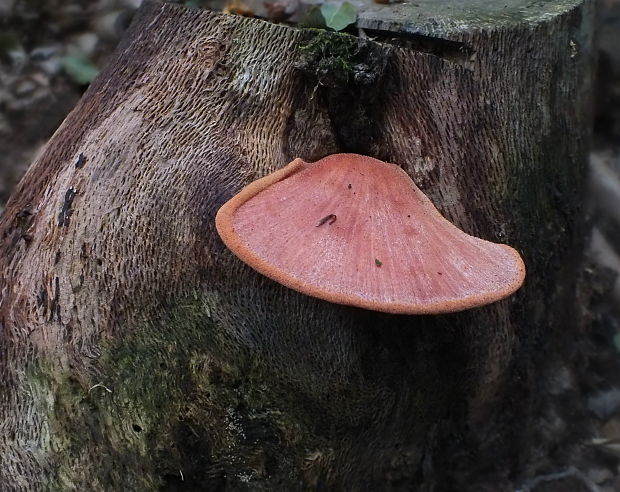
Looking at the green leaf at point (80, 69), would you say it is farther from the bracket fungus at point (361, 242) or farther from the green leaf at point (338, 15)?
the bracket fungus at point (361, 242)

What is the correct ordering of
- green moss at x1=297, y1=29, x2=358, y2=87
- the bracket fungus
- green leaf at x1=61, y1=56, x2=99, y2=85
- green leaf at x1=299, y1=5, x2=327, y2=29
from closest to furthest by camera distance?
the bracket fungus < green moss at x1=297, y1=29, x2=358, y2=87 < green leaf at x1=299, y1=5, x2=327, y2=29 < green leaf at x1=61, y1=56, x2=99, y2=85

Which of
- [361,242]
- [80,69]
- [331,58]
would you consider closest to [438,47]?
[331,58]

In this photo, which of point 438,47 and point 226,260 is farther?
point 438,47

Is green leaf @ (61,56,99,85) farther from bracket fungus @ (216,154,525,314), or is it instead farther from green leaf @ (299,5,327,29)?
bracket fungus @ (216,154,525,314)

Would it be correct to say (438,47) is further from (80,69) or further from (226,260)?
(80,69)

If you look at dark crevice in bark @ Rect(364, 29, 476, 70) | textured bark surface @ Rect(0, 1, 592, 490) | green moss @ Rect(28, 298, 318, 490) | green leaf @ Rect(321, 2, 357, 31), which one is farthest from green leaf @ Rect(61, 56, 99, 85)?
green moss @ Rect(28, 298, 318, 490)

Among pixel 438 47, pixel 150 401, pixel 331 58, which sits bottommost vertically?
A: pixel 150 401

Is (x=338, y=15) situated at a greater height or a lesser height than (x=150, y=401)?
greater
